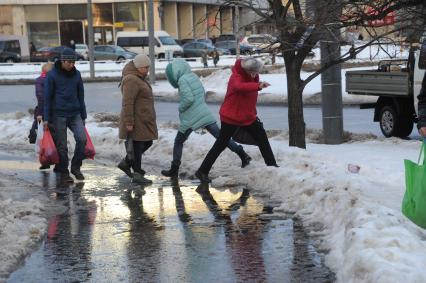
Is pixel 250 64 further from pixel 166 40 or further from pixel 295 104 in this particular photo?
pixel 166 40

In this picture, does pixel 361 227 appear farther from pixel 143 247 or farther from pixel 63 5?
pixel 63 5

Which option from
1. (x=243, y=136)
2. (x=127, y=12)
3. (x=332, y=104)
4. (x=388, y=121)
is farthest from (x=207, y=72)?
(x=127, y=12)

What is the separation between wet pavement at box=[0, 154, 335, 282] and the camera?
19.3ft

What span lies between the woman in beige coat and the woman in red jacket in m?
0.80

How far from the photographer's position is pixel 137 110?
10.0 metres

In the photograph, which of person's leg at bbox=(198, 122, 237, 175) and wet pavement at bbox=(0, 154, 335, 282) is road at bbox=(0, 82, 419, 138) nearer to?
person's leg at bbox=(198, 122, 237, 175)

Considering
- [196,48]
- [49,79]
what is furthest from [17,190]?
[196,48]

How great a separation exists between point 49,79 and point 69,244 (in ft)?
12.0

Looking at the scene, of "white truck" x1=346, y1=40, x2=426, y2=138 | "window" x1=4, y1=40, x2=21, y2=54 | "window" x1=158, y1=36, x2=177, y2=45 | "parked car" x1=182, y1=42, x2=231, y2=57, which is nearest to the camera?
"white truck" x1=346, y1=40, x2=426, y2=138

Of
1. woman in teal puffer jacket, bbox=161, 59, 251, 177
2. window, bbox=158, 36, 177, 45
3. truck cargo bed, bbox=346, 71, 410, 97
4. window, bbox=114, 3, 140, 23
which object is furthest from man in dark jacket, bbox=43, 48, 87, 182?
window, bbox=114, 3, 140, 23

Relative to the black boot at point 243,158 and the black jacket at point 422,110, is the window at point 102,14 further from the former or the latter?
the black jacket at point 422,110

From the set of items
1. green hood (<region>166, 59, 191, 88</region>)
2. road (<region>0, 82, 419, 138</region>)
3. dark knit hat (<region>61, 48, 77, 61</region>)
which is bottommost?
road (<region>0, 82, 419, 138</region>)

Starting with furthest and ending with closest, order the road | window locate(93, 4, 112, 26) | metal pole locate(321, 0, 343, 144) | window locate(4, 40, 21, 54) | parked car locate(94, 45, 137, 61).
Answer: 1. window locate(93, 4, 112, 26)
2. window locate(4, 40, 21, 54)
3. parked car locate(94, 45, 137, 61)
4. the road
5. metal pole locate(321, 0, 343, 144)

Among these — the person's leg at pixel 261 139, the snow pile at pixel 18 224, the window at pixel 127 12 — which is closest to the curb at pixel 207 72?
the person's leg at pixel 261 139
